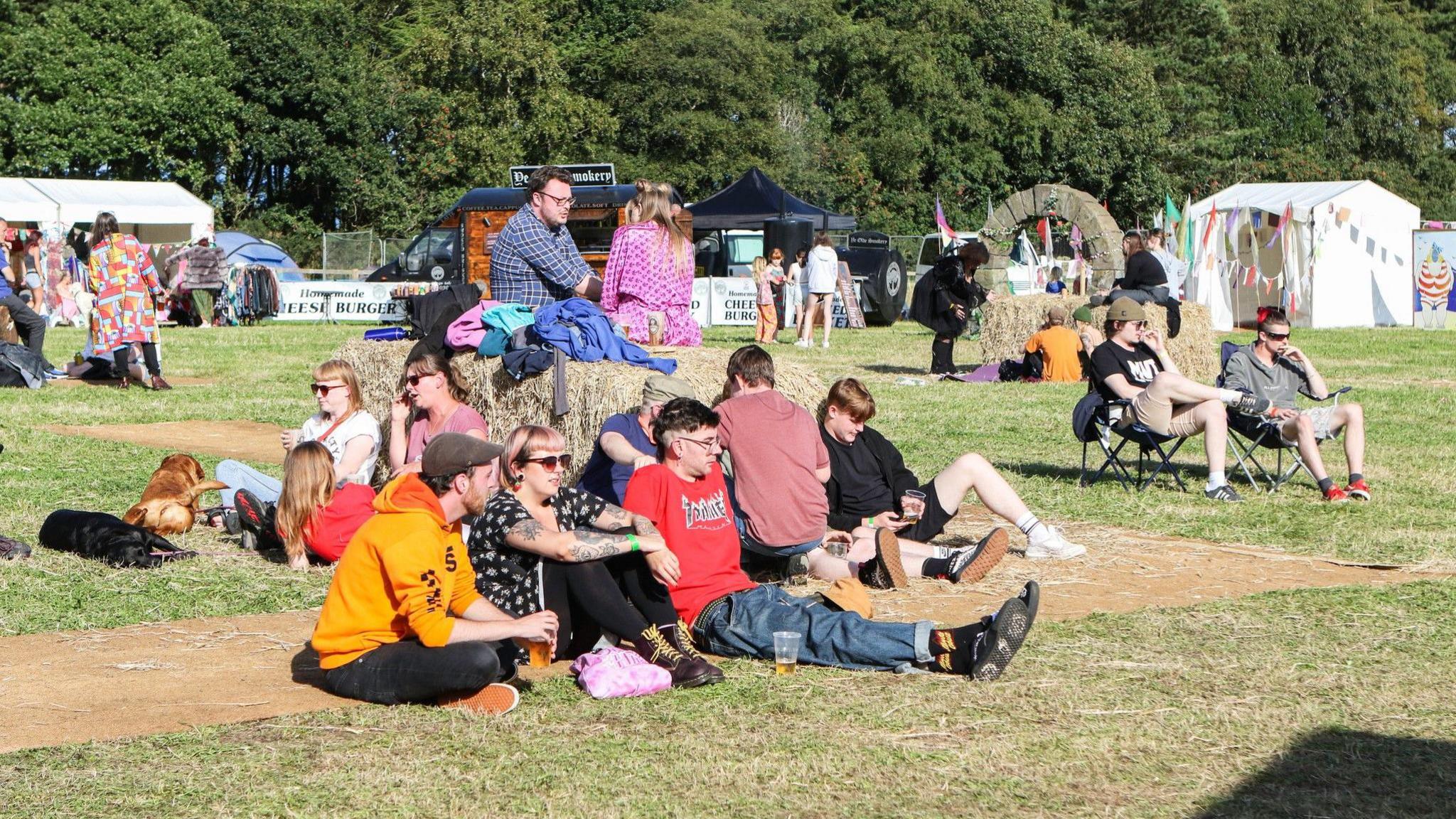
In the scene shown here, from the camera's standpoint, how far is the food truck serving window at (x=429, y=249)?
1216 inches

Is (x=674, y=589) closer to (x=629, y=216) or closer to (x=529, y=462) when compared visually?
(x=529, y=462)

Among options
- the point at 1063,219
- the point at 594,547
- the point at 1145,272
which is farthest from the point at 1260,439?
the point at 1063,219

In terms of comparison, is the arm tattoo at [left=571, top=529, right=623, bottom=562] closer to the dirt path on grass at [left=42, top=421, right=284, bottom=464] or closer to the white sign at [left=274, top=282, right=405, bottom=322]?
the dirt path on grass at [left=42, top=421, right=284, bottom=464]

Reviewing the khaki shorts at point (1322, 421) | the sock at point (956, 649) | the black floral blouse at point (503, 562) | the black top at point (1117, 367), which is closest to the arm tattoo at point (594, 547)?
the black floral blouse at point (503, 562)

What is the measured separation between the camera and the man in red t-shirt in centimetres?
577

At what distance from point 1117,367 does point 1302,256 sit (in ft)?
72.1

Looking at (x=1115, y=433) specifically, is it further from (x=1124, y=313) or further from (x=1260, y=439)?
(x=1260, y=439)

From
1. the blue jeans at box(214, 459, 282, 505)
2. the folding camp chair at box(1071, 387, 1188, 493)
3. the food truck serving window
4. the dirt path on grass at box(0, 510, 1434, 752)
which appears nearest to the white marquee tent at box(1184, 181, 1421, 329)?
the food truck serving window

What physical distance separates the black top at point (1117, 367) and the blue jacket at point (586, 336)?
9.40 ft

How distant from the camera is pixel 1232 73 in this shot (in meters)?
57.9

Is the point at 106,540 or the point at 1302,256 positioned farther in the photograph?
the point at 1302,256

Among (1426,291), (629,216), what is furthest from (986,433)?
(1426,291)

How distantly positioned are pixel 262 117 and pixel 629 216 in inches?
1504

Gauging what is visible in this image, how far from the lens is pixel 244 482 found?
8828 millimetres
